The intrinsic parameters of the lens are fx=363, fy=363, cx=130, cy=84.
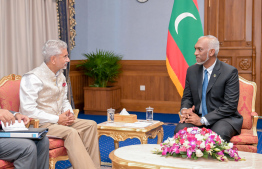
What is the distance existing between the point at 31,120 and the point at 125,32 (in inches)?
207

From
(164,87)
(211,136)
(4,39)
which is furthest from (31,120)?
(164,87)

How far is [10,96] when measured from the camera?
11.5 ft

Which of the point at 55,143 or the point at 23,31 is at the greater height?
the point at 23,31

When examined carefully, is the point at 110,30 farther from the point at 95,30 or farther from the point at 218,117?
the point at 218,117

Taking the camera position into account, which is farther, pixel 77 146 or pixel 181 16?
pixel 181 16

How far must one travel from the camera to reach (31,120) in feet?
10.6

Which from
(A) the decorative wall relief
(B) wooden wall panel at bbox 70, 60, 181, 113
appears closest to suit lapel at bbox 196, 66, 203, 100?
(A) the decorative wall relief

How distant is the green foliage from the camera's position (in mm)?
7620

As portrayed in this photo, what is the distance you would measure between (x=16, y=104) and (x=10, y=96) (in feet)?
0.32

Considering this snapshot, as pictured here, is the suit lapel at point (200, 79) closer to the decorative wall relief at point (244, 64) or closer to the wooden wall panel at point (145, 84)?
the decorative wall relief at point (244, 64)

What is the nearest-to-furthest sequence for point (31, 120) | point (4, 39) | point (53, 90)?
point (31, 120) < point (53, 90) < point (4, 39)

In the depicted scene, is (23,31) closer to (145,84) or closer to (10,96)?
(10,96)

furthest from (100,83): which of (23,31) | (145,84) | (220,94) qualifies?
(220,94)

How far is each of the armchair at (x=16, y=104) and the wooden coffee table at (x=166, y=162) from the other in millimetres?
623
